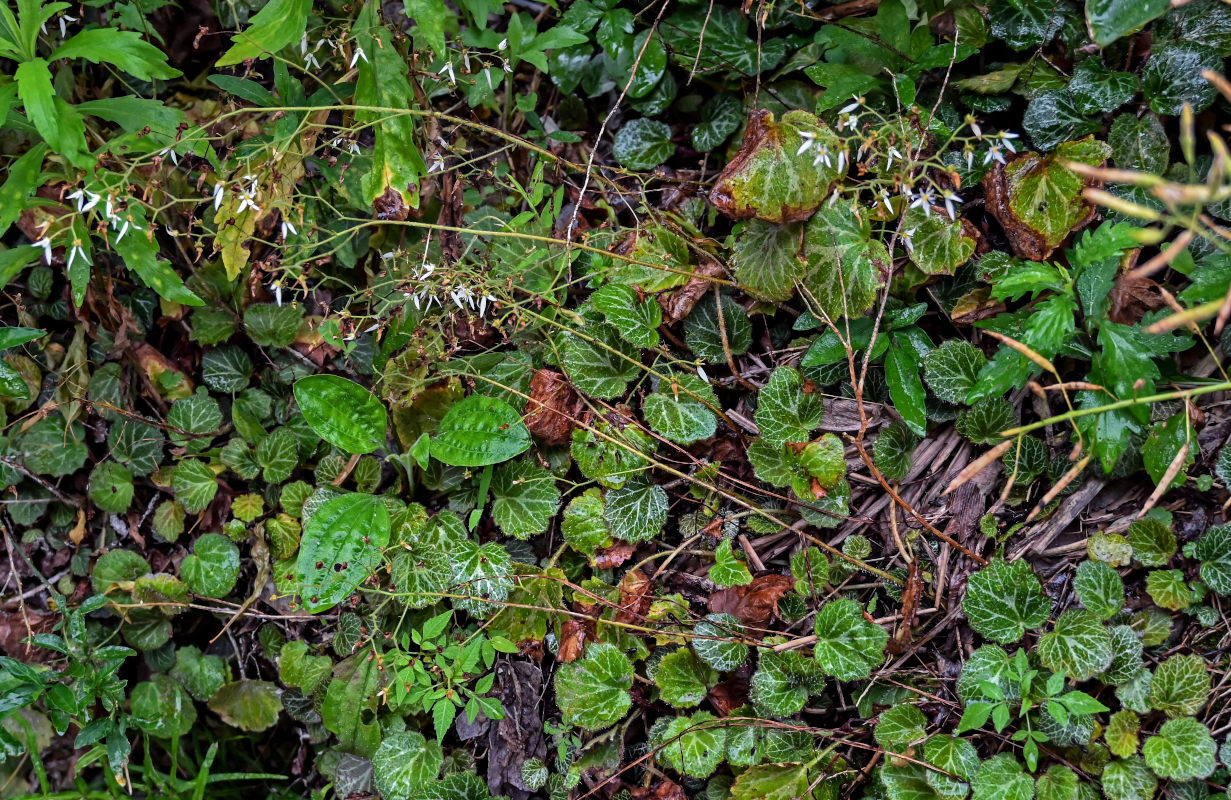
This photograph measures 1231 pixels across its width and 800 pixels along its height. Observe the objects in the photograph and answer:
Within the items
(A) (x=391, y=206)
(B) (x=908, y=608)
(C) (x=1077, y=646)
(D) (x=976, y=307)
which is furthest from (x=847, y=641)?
(A) (x=391, y=206)

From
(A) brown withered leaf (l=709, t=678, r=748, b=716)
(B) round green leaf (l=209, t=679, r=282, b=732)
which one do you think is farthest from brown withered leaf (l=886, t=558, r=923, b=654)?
(B) round green leaf (l=209, t=679, r=282, b=732)

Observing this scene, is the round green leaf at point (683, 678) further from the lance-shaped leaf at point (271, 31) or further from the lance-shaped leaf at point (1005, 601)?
the lance-shaped leaf at point (271, 31)

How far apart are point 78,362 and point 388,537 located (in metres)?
1.38

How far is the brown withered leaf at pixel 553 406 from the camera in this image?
224cm

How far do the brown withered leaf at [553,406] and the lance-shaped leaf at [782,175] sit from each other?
676mm

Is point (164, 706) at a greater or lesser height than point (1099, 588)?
lesser

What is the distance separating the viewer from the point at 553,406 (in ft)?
7.40

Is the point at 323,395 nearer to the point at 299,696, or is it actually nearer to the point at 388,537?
the point at 388,537

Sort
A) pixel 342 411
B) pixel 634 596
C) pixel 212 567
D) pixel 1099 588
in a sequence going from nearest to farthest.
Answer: pixel 1099 588, pixel 634 596, pixel 342 411, pixel 212 567

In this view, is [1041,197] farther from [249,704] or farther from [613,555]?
[249,704]

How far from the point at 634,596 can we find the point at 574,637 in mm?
203

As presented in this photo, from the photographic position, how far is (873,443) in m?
2.09

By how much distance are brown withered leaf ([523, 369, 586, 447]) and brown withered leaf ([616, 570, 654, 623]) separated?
0.43m

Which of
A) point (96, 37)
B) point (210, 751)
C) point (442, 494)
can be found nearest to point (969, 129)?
point (442, 494)
